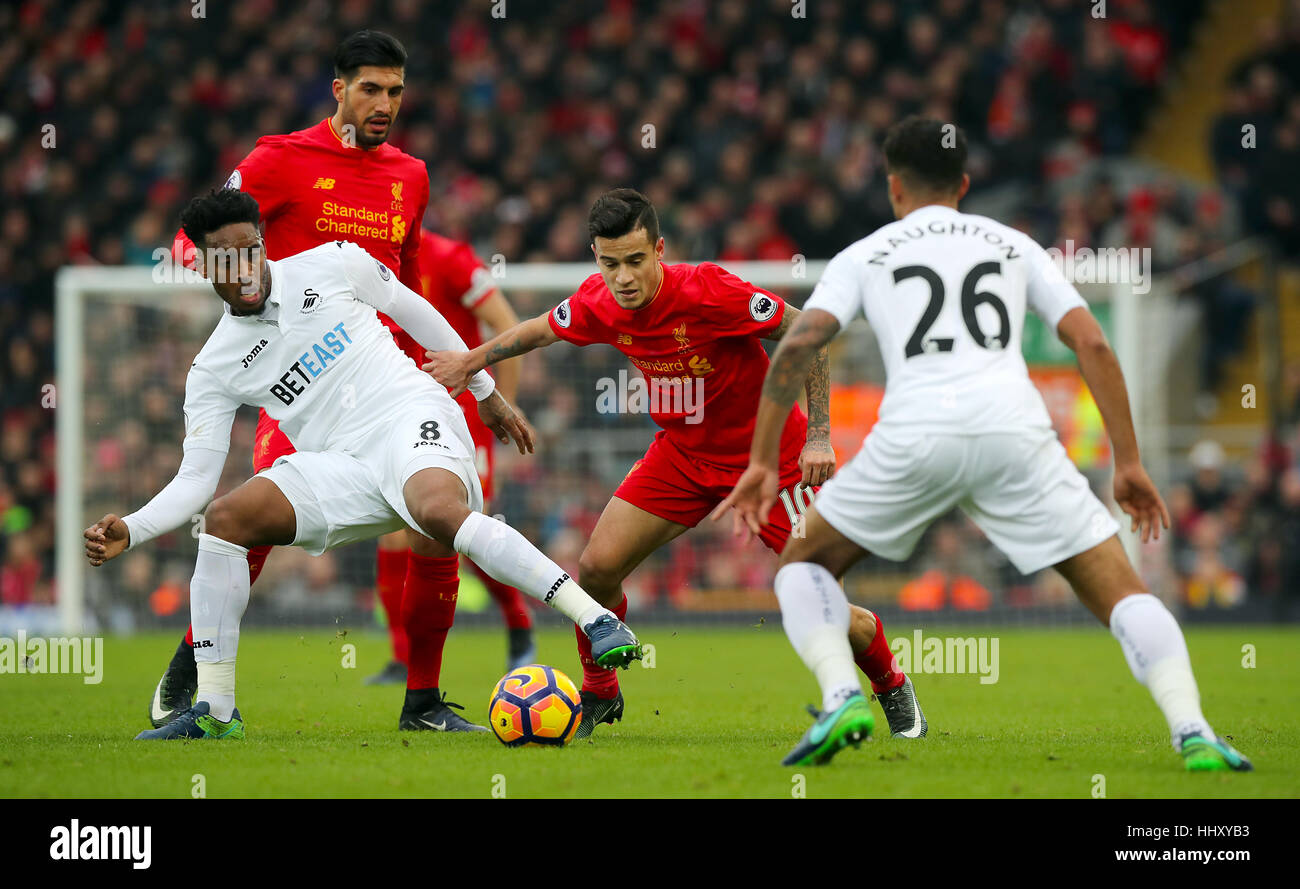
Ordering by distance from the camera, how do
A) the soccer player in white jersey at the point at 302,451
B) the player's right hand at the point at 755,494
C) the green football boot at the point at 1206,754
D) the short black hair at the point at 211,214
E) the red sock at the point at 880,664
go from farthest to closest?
the red sock at the point at 880,664
the short black hair at the point at 211,214
the soccer player in white jersey at the point at 302,451
the player's right hand at the point at 755,494
the green football boot at the point at 1206,754

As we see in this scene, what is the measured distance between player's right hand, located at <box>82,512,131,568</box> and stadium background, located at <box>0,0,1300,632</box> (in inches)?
299

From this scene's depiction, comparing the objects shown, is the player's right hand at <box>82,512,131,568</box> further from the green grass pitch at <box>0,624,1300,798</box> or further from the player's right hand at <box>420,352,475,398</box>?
the player's right hand at <box>420,352,475,398</box>

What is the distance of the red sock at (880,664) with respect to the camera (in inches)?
242

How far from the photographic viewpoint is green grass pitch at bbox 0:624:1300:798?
465cm

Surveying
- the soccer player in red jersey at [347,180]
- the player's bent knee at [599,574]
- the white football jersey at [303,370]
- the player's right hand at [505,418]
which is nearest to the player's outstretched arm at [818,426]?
the player's bent knee at [599,574]

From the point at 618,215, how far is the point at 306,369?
135 centimetres

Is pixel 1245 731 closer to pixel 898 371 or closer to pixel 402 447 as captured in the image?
pixel 898 371

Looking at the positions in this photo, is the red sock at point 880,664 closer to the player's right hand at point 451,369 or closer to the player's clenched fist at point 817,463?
the player's clenched fist at point 817,463

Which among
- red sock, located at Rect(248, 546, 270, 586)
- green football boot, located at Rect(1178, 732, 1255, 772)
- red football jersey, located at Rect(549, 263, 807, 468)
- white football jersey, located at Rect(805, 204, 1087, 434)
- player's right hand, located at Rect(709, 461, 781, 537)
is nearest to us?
green football boot, located at Rect(1178, 732, 1255, 772)

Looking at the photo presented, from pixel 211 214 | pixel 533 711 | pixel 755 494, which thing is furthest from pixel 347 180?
pixel 755 494

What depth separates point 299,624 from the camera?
13.7 meters

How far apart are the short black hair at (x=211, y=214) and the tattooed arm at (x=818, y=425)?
2.11 metres

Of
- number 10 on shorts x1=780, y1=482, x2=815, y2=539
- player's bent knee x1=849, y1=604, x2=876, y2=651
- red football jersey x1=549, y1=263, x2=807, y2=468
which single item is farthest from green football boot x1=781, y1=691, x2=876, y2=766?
red football jersey x1=549, y1=263, x2=807, y2=468
